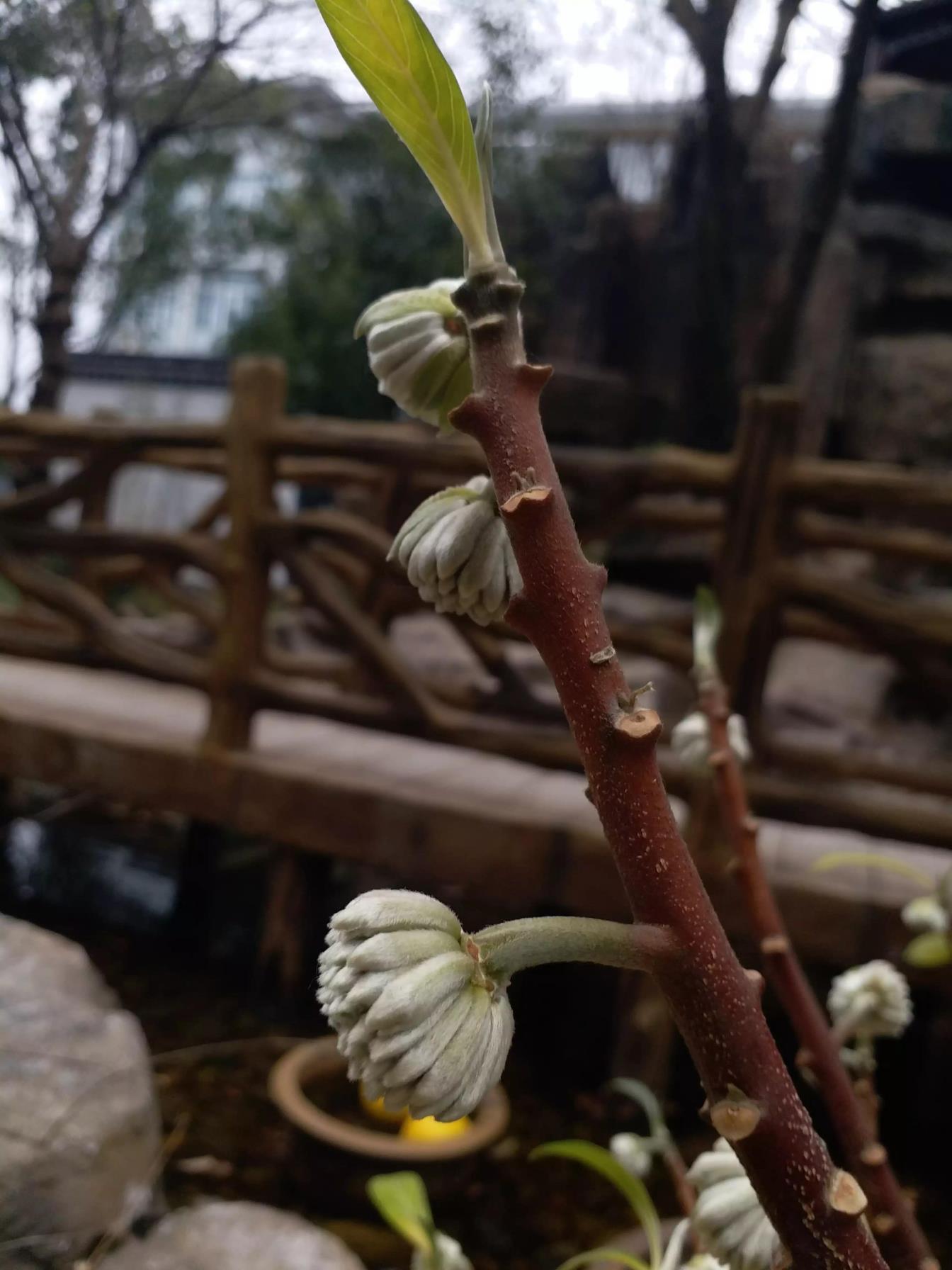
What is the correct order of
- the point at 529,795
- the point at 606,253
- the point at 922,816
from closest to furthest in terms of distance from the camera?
the point at 922,816
the point at 529,795
the point at 606,253

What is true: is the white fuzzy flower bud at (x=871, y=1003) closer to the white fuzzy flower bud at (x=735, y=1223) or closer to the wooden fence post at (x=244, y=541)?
the white fuzzy flower bud at (x=735, y=1223)

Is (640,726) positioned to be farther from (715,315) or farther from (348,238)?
(715,315)

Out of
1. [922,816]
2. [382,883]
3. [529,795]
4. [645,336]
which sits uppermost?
[645,336]

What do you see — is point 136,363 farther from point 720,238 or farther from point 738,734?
point 738,734

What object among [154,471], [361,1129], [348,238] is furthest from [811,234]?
[361,1129]

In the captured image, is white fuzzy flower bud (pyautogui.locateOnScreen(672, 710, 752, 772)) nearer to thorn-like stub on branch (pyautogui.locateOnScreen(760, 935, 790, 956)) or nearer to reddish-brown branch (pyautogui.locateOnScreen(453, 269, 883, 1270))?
thorn-like stub on branch (pyautogui.locateOnScreen(760, 935, 790, 956))

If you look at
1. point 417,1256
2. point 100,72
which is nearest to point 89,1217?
point 417,1256

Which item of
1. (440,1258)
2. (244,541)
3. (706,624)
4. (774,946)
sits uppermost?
(706,624)
